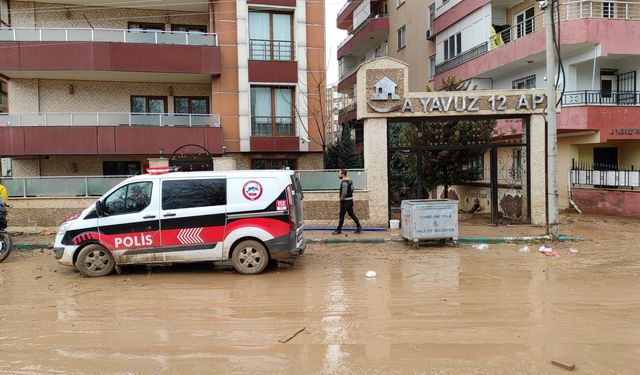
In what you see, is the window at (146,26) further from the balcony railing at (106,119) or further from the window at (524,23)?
the window at (524,23)

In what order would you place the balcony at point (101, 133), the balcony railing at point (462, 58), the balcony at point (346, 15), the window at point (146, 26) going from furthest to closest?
the balcony at point (346, 15), the balcony railing at point (462, 58), the window at point (146, 26), the balcony at point (101, 133)

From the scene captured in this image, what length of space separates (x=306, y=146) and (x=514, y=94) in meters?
8.50

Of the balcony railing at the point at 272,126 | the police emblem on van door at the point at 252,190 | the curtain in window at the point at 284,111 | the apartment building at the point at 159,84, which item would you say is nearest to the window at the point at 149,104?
the apartment building at the point at 159,84

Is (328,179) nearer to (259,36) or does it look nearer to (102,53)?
(259,36)

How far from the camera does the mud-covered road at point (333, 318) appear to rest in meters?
4.87

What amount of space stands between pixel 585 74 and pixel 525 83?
10.8 ft

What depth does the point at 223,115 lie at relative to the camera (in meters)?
19.5

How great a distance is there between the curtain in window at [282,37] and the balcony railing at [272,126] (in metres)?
2.53

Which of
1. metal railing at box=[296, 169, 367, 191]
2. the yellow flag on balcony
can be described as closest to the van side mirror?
metal railing at box=[296, 169, 367, 191]

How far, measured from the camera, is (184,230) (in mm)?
9148

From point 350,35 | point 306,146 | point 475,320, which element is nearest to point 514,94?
point 306,146

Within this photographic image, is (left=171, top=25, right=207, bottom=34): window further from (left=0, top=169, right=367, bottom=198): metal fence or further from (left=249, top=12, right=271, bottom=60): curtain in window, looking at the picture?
(left=0, top=169, right=367, bottom=198): metal fence

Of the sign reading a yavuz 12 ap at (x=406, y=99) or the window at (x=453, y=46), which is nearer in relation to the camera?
the sign reading a yavuz 12 ap at (x=406, y=99)

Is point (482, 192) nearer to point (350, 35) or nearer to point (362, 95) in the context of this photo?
point (362, 95)
